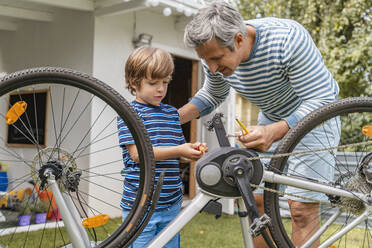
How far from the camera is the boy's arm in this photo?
3.92ft

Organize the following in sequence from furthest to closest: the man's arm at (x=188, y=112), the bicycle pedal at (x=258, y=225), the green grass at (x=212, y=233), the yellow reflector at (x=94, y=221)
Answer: the green grass at (x=212, y=233), the man's arm at (x=188, y=112), the yellow reflector at (x=94, y=221), the bicycle pedal at (x=258, y=225)

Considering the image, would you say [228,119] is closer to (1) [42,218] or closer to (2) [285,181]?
(1) [42,218]

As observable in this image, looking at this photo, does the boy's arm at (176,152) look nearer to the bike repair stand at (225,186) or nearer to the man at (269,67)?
the bike repair stand at (225,186)

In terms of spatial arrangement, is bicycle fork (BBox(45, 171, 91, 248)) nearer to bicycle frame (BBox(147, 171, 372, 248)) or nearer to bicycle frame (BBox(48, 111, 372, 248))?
bicycle frame (BBox(48, 111, 372, 248))

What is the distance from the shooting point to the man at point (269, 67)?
1.27 m

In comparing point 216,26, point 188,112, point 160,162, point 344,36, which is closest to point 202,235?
point 188,112

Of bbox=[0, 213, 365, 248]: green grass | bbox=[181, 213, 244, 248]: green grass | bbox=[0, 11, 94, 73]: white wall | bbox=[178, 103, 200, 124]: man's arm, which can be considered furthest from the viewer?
bbox=[0, 11, 94, 73]: white wall

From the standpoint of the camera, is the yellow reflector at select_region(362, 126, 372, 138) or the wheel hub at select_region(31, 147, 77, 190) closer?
the wheel hub at select_region(31, 147, 77, 190)

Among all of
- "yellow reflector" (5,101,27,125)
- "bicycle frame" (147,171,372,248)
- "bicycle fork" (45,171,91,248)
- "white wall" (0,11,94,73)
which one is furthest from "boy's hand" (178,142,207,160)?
"white wall" (0,11,94,73)

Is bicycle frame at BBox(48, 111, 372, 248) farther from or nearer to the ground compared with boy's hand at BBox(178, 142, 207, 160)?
nearer to the ground

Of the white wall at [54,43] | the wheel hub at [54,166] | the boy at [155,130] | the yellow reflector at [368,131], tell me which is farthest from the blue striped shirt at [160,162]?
the white wall at [54,43]

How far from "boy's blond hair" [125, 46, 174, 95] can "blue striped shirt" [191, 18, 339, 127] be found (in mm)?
315

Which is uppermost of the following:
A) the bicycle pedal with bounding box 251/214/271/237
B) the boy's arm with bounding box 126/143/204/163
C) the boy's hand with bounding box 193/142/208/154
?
the boy's hand with bounding box 193/142/208/154

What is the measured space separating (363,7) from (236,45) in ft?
21.4
